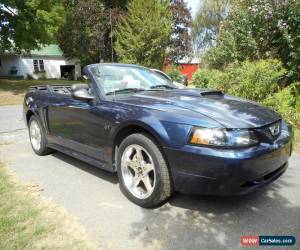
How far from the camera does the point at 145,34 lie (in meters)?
22.1

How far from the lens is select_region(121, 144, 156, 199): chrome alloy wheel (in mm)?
→ 3301

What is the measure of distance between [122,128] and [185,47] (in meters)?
26.9

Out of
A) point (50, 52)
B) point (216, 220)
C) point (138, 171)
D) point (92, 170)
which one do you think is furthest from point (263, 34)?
point (50, 52)

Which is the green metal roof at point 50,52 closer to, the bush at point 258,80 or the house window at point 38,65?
the house window at point 38,65

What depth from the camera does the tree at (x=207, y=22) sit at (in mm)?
29094

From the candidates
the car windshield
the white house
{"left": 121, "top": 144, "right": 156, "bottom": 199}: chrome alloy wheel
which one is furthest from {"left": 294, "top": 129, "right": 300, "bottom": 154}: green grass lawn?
the white house

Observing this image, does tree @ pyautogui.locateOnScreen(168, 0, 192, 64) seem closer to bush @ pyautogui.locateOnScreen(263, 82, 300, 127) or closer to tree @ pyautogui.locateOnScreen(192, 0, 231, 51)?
A: tree @ pyautogui.locateOnScreen(192, 0, 231, 51)

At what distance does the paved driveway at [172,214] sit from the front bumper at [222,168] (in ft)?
1.24

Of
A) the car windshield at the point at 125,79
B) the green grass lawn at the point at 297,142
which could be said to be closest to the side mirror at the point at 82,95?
the car windshield at the point at 125,79

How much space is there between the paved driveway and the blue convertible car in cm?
25

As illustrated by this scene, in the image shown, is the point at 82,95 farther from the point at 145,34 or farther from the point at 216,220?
the point at 145,34

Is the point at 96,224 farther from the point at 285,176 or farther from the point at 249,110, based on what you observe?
the point at 285,176

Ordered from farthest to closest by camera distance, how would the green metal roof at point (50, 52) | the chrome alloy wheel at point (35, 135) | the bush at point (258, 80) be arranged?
the green metal roof at point (50, 52)
the bush at point (258, 80)
the chrome alloy wheel at point (35, 135)

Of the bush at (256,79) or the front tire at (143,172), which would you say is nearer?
the front tire at (143,172)
